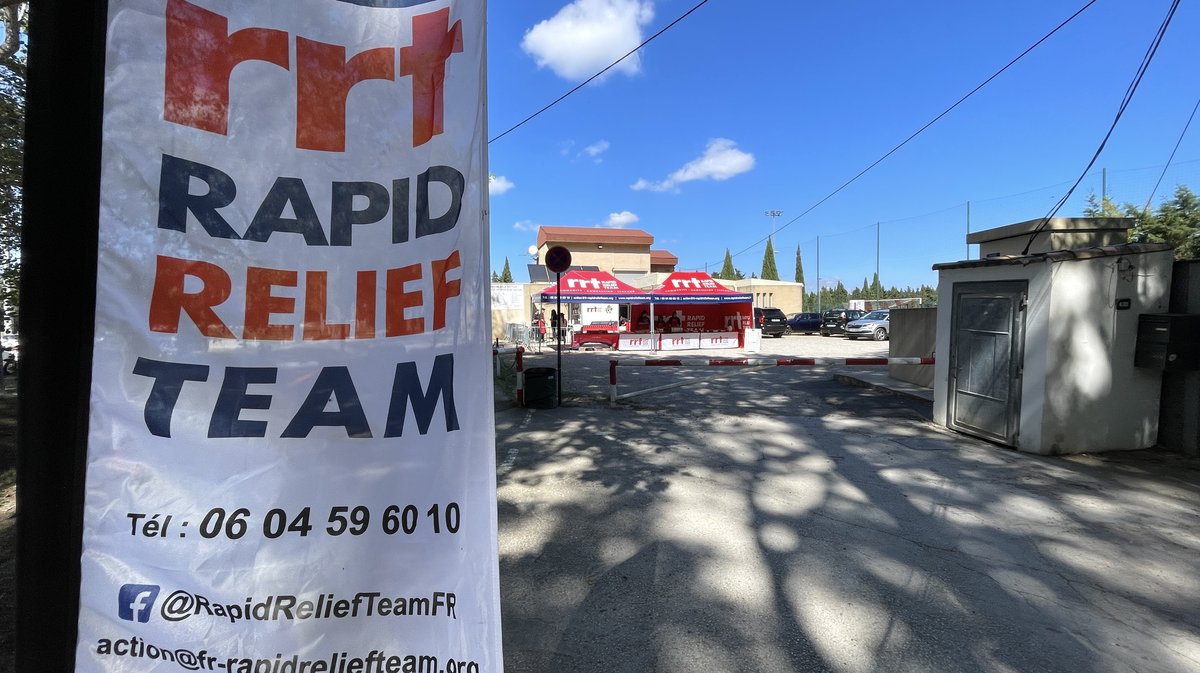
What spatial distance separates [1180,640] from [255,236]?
4.62 meters

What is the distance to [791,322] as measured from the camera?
34.5 m

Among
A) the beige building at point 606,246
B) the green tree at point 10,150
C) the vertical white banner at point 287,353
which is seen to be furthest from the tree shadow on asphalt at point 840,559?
the beige building at point 606,246

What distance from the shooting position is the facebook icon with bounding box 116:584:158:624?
139 centimetres

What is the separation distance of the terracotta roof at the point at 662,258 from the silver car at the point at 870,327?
34.1m

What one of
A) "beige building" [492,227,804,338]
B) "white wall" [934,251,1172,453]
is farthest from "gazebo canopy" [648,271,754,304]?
"white wall" [934,251,1172,453]

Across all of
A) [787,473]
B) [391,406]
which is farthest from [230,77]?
[787,473]

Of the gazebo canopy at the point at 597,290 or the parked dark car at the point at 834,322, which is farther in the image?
the parked dark car at the point at 834,322

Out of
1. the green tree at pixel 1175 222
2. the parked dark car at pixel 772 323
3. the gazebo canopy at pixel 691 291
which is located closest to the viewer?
the green tree at pixel 1175 222

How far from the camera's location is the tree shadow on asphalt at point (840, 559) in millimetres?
2805

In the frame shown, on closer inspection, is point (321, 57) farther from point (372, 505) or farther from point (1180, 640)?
point (1180, 640)

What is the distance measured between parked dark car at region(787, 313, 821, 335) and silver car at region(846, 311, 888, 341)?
13.9ft

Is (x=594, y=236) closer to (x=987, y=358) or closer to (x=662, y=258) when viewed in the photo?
(x=662, y=258)

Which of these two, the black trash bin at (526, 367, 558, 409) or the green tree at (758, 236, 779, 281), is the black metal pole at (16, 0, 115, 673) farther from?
the green tree at (758, 236, 779, 281)

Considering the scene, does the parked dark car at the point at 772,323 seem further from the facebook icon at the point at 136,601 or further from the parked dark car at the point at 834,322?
the facebook icon at the point at 136,601
